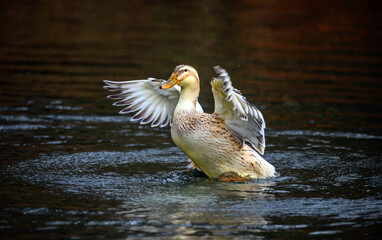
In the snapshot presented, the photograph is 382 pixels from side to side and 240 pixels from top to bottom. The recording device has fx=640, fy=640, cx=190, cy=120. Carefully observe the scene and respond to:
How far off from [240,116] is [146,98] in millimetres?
1862

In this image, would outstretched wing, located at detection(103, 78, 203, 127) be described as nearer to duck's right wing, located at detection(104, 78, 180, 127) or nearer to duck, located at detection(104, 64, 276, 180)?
duck's right wing, located at detection(104, 78, 180, 127)

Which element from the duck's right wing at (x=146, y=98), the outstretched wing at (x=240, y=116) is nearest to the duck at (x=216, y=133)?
the outstretched wing at (x=240, y=116)

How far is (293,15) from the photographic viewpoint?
2588cm

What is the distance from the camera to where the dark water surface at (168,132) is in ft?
22.2

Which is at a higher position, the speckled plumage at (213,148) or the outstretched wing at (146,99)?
the outstretched wing at (146,99)

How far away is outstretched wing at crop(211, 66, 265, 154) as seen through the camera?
7895mm

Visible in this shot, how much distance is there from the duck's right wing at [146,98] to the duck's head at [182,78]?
596 mm

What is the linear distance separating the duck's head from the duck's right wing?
0.60 m

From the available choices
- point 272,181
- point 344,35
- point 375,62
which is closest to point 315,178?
point 272,181

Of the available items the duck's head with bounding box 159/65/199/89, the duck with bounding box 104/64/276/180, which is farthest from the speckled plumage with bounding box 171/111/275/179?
the duck's head with bounding box 159/65/199/89

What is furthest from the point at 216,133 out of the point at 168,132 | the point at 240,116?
the point at 168,132

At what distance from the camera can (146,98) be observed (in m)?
9.45

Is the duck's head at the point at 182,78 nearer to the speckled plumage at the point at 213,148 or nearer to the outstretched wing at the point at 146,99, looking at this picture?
the speckled plumage at the point at 213,148

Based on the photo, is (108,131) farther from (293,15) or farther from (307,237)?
(293,15)
